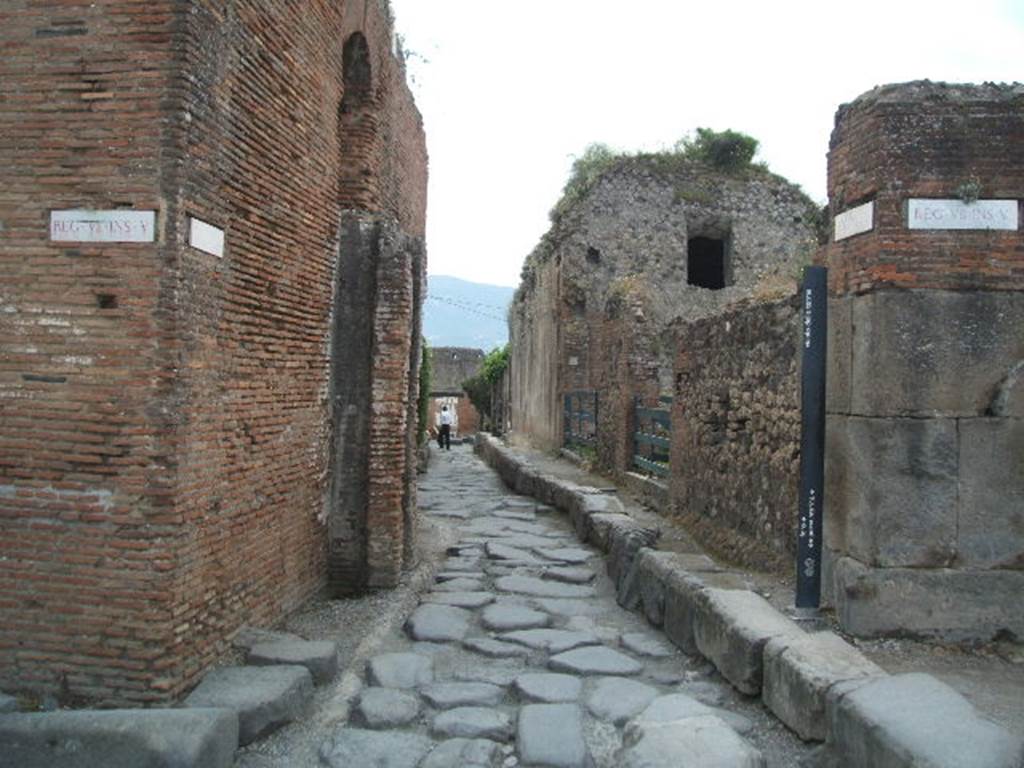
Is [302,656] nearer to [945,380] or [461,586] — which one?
[461,586]

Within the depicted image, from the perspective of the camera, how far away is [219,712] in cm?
378

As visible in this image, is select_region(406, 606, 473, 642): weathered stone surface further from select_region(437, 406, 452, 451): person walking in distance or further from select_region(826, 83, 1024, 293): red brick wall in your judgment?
select_region(437, 406, 452, 451): person walking in distance

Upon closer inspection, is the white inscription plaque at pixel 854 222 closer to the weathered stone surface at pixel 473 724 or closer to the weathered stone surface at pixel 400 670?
the weathered stone surface at pixel 473 724

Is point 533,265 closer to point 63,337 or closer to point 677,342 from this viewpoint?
point 677,342

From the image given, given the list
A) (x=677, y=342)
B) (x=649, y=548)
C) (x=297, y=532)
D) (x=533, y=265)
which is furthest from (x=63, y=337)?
(x=533, y=265)

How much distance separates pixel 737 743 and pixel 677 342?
590 cm

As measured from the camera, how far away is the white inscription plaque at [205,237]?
428 centimetres

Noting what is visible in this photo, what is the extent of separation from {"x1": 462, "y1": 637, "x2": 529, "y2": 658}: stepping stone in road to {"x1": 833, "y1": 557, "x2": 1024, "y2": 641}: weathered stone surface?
204 cm

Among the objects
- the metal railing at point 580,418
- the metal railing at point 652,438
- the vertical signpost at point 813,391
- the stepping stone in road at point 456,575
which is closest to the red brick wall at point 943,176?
the vertical signpost at point 813,391

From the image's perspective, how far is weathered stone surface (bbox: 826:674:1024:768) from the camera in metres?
3.03

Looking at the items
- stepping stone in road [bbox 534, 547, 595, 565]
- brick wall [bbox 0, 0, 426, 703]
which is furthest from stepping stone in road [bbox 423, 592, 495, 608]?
brick wall [bbox 0, 0, 426, 703]

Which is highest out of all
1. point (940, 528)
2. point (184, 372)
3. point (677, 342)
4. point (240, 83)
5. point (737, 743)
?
point (240, 83)

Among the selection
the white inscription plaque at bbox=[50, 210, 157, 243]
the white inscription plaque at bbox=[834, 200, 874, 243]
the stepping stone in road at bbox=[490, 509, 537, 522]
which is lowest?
the stepping stone in road at bbox=[490, 509, 537, 522]

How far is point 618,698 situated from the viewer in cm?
471
